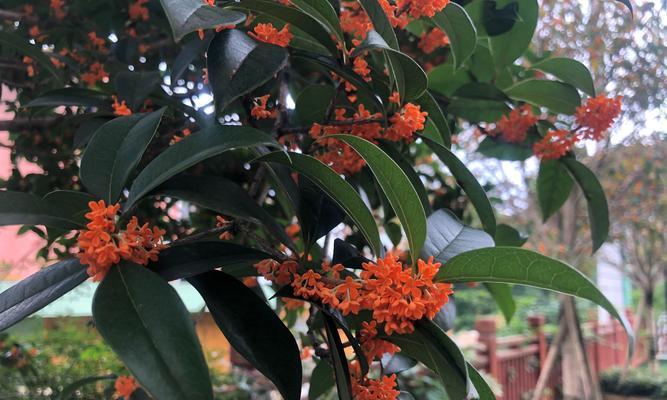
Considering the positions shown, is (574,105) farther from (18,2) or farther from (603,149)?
(603,149)

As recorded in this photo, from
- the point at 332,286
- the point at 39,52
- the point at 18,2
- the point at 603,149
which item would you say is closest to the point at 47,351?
the point at 18,2

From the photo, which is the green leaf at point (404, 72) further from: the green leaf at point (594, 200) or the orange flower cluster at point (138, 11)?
the orange flower cluster at point (138, 11)

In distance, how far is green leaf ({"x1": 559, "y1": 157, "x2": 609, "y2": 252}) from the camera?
1.27 metres

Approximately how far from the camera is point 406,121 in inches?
34.9

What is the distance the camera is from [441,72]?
1340 millimetres

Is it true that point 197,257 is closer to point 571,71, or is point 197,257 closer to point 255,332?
point 255,332

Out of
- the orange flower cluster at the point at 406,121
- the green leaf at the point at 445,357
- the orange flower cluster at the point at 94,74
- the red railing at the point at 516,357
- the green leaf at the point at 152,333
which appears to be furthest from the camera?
the red railing at the point at 516,357

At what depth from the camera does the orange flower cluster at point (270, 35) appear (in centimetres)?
81

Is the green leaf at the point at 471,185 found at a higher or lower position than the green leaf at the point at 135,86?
lower

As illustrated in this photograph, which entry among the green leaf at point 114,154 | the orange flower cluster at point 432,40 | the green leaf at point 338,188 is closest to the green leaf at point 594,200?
the orange flower cluster at point 432,40

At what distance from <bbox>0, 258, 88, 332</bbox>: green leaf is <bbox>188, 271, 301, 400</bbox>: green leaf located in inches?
5.2

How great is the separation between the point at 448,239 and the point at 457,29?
386mm

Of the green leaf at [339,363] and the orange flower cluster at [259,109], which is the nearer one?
the green leaf at [339,363]

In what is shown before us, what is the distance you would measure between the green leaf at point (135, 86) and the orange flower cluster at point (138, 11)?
0.48 m
